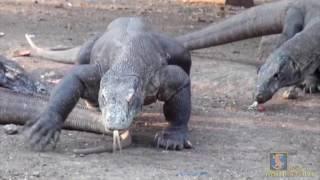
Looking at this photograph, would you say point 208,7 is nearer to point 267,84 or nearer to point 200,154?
point 267,84

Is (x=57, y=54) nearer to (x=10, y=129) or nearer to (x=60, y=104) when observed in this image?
(x=10, y=129)

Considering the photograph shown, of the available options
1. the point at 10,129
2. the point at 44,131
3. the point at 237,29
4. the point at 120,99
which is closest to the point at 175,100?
the point at 120,99

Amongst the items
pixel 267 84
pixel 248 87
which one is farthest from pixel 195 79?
pixel 267 84

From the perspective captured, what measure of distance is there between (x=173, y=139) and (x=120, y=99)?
0.62m

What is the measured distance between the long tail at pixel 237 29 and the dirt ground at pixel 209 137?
174 millimetres

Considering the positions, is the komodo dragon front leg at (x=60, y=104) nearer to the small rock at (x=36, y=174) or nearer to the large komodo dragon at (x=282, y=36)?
the small rock at (x=36, y=174)

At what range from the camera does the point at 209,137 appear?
15.6ft

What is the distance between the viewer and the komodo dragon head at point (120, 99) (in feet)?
12.5

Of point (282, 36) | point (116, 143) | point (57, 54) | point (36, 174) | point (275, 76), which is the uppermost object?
point (282, 36)

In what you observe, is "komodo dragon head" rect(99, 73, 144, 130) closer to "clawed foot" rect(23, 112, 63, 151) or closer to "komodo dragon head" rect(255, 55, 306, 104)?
"clawed foot" rect(23, 112, 63, 151)

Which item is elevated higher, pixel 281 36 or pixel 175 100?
pixel 281 36

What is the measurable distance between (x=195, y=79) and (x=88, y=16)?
14.6 ft

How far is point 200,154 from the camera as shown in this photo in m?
4.26

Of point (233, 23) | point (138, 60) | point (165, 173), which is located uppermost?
point (233, 23)
